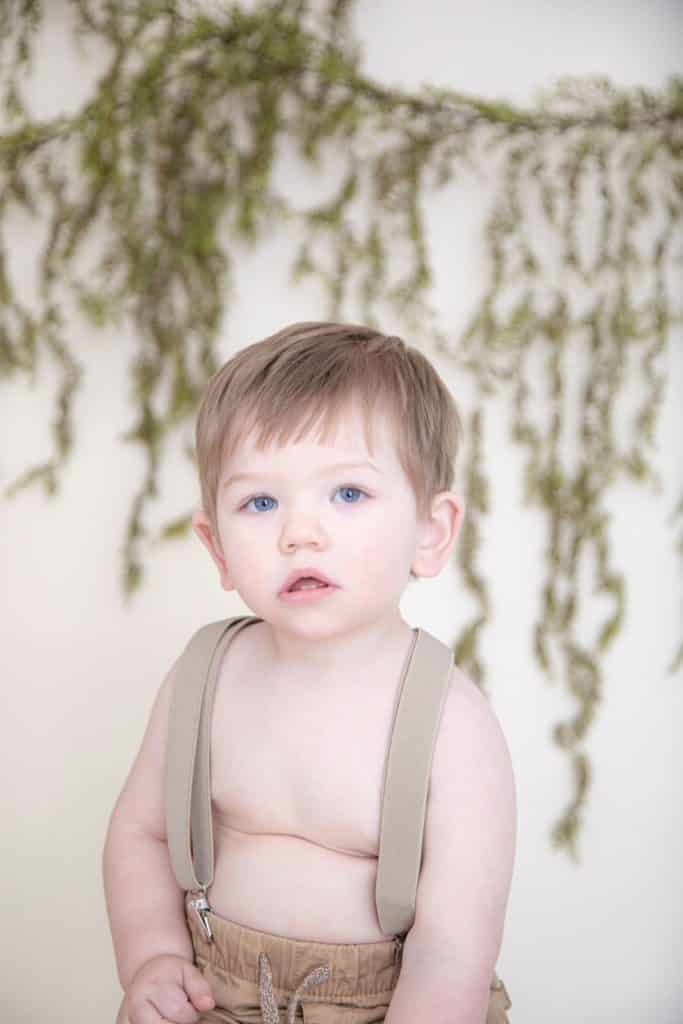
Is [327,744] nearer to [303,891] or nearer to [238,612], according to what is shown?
[303,891]

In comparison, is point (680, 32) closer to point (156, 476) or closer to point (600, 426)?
point (600, 426)

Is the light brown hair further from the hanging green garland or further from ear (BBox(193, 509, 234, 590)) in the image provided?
the hanging green garland

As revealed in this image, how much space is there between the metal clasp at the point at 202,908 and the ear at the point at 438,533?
386 millimetres

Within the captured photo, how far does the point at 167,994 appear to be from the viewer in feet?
3.36

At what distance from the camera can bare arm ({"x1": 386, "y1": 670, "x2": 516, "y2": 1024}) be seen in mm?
966

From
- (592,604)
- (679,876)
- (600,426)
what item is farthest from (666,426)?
(679,876)

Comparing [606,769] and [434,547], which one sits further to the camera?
[606,769]

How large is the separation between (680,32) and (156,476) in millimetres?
1053

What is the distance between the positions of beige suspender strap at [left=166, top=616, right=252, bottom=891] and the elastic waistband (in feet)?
0.32

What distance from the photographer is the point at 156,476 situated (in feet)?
5.60

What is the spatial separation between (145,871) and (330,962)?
0.23 meters

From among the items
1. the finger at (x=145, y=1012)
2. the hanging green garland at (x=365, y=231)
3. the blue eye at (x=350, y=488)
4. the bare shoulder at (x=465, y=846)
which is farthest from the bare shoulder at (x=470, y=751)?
the hanging green garland at (x=365, y=231)

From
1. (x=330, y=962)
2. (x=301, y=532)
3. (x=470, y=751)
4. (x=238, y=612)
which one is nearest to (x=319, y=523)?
(x=301, y=532)

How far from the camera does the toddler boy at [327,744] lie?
0.99 metres
